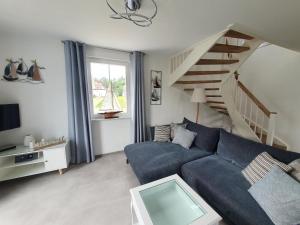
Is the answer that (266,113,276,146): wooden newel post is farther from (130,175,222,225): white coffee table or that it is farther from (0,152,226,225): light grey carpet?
(0,152,226,225): light grey carpet

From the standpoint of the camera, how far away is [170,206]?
131 cm

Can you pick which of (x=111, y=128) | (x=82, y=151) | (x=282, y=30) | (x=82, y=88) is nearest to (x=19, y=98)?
(x=82, y=88)

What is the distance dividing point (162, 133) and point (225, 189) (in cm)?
154

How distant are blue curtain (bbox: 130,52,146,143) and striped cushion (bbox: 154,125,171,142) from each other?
0.49 meters

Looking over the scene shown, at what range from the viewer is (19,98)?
2.39 metres

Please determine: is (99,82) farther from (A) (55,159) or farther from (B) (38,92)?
(A) (55,159)

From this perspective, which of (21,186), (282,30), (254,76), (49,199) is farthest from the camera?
(254,76)

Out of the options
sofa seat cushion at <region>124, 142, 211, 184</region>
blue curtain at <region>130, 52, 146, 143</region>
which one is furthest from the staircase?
sofa seat cushion at <region>124, 142, 211, 184</region>

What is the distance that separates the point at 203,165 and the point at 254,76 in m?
3.03

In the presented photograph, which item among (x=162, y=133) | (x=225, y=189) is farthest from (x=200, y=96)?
(x=225, y=189)

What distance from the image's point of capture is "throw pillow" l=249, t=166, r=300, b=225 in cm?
104

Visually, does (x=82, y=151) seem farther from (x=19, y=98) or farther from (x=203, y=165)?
(x=203, y=165)

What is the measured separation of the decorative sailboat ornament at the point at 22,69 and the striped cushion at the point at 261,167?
3.52 metres

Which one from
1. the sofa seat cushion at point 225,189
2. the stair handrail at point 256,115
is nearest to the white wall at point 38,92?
the sofa seat cushion at point 225,189
